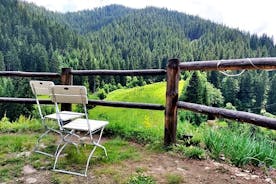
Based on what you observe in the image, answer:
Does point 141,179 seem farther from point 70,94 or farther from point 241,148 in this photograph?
point 241,148

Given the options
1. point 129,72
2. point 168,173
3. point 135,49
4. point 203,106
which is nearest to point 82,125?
point 168,173

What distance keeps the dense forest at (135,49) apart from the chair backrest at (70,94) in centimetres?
2149

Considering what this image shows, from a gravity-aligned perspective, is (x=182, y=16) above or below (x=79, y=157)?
above

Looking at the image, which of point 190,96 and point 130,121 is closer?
point 130,121

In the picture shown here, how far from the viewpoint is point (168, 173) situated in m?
3.28

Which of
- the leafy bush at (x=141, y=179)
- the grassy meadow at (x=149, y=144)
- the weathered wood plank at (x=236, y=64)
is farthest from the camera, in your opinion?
the grassy meadow at (x=149, y=144)

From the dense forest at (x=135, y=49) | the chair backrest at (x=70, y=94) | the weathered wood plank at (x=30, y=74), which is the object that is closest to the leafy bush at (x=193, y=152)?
the chair backrest at (x=70, y=94)

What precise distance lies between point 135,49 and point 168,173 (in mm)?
97881

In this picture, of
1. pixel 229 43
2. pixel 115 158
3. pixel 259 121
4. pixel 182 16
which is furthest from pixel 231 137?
pixel 182 16

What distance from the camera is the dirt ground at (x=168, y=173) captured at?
3.09 m

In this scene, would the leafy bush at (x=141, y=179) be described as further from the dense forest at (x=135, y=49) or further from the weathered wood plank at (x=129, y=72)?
the dense forest at (x=135, y=49)

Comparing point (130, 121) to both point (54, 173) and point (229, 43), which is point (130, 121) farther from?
point (229, 43)

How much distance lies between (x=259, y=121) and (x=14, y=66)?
244ft

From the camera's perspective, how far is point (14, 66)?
232 ft
